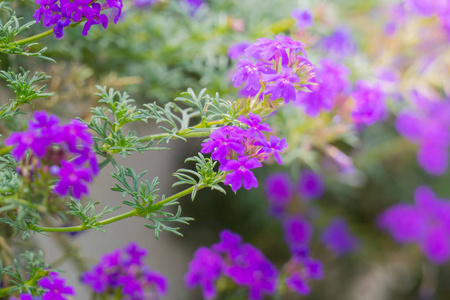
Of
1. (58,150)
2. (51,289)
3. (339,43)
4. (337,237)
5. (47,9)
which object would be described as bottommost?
(51,289)

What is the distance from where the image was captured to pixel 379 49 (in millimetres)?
1532

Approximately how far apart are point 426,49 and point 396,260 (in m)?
0.88

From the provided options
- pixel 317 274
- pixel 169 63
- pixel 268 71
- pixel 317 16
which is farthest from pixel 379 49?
pixel 268 71

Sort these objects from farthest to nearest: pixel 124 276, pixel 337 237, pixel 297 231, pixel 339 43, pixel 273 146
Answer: pixel 337 237
pixel 297 231
pixel 339 43
pixel 124 276
pixel 273 146

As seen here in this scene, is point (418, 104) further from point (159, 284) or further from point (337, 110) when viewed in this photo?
point (159, 284)

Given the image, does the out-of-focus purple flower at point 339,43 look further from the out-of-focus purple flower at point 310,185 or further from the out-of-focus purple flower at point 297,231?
the out-of-focus purple flower at point 297,231

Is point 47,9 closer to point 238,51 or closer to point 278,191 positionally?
point 238,51

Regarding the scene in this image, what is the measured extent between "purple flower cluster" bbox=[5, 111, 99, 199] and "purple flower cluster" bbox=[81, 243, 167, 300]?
1.39 feet

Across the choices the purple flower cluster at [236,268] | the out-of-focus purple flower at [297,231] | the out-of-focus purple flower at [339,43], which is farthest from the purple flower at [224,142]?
the out-of-focus purple flower at [297,231]

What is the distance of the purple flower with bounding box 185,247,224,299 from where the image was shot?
42.5 inches

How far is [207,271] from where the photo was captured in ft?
3.55

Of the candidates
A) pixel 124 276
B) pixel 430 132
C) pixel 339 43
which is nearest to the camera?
pixel 124 276

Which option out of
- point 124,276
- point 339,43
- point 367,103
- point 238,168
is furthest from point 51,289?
point 339,43

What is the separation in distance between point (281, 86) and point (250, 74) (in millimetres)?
45
